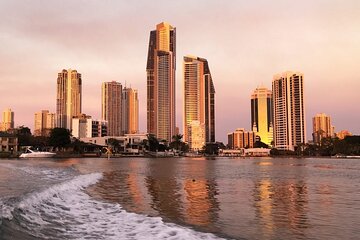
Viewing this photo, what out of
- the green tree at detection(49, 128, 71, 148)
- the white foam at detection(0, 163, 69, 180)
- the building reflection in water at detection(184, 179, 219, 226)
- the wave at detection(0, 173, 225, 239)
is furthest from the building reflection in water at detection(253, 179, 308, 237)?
the green tree at detection(49, 128, 71, 148)

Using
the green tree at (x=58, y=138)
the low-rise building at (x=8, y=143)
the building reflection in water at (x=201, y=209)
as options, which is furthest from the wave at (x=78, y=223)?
the low-rise building at (x=8, y=143)

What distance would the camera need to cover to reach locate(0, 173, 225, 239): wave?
387 inches

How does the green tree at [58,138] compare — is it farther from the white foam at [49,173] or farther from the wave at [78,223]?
the wave at [78,223]

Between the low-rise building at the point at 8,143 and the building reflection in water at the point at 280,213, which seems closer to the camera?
the building reflection in water at the point at 280,213

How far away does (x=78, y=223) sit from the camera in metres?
11.6

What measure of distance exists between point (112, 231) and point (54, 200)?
6328 millimetres

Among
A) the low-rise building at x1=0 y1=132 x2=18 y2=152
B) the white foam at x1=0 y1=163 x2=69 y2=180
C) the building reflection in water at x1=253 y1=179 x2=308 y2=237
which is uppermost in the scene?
the low-rise building at x1=0 y1=132 x2=18 y2=152

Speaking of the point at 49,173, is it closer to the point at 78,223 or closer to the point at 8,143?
the point at 78,223

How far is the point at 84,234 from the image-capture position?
10062 millimetres

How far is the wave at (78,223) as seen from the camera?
9831mm

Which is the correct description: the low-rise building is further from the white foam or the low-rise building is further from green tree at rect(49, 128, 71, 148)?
the white foam

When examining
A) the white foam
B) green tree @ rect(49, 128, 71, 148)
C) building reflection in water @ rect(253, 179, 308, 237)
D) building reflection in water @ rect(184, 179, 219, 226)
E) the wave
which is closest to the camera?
the wave

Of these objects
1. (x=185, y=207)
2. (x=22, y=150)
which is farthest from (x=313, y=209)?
(x=22, y=150)

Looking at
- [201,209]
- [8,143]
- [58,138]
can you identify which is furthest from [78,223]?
[8,143]
